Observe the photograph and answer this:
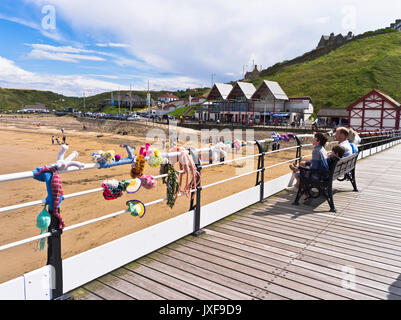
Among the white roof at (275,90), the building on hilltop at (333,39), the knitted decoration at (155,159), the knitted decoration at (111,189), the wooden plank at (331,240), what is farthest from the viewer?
the building on hilltop at (333,39)

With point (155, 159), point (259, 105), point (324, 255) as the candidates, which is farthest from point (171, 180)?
point (259, 105)

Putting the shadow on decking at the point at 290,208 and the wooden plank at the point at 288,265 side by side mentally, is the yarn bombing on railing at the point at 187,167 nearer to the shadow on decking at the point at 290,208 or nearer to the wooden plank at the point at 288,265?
the wooden plank at the point at 288,265

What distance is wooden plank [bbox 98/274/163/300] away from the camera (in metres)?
2.66

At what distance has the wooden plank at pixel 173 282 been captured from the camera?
8.84ft

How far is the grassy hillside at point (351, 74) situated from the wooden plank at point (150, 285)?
72803 mm

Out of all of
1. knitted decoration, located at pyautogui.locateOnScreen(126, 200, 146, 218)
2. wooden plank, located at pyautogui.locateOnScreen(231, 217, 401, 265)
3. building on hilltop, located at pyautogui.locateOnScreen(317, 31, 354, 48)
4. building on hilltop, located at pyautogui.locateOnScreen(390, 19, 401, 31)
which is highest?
building on hilltop, located at pyautogui.locateOnScreen(390, 19, 401, 31)

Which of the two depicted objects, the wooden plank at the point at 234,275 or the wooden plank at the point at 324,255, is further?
the wooden plank at the point at 324,255

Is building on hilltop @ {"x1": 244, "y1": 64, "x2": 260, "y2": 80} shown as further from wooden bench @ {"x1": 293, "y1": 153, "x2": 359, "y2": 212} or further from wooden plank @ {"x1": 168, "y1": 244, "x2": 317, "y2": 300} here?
wooden plank @ {"x1": 168, "y1": 244, "x2": 317, "y2": 300}

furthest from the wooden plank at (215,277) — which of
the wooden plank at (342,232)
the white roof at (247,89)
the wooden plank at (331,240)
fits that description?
the white roof at (247,89)

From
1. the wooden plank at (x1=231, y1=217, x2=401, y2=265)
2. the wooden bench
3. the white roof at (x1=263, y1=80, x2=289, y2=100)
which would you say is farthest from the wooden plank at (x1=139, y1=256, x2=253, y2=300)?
the white roof at (x1=263, y1=80, x2=289, y2=100)

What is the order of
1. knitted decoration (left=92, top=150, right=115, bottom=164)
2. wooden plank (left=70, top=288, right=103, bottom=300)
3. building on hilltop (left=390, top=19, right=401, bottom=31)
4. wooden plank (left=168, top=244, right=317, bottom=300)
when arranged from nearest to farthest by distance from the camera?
wooden plank (left=70, top=288, right=103, bottom=300) < wooden plank (left=168, top=244, right=317, bottom=300) < knitted decoration (left=92, top=150, right=115, bottom=164) < building on hilltop (left=390, top=19, right=401, bottom=31)
